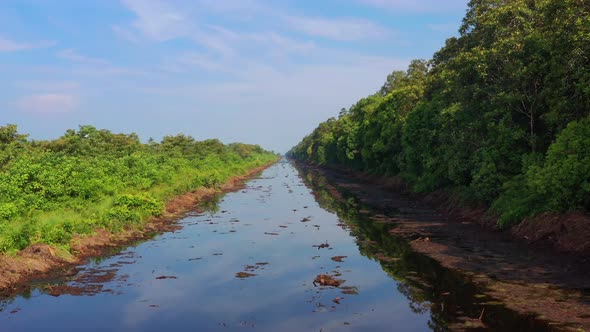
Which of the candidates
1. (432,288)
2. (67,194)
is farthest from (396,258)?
(67,194)

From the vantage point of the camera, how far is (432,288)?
49.7 ft

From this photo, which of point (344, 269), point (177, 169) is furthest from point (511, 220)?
point (177, 169)

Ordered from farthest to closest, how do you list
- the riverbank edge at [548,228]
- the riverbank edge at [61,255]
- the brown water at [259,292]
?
the riverbank edge at [548,228] → the riverbank edge at [61,255] → the brown water at [259,292]

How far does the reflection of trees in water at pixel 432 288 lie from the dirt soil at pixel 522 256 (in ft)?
1.62

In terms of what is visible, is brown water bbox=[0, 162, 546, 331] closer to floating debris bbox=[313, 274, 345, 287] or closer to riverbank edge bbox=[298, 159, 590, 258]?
floating debris bbox=[313, 274, 345, 287]

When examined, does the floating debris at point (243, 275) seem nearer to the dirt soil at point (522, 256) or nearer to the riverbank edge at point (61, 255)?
the riverbank edge at point (61, 255)

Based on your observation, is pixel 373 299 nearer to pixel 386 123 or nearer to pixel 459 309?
pixel 459 309

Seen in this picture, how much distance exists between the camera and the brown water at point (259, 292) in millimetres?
12578

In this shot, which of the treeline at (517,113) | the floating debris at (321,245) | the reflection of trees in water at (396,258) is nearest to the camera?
the reflection of trees in water at (396,258)

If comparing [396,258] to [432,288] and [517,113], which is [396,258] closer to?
[432,288]

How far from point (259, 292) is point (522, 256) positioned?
11.0 meters

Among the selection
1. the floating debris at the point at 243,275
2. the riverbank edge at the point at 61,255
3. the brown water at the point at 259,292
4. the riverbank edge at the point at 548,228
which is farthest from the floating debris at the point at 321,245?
the riverbank edge at the point at 61,255

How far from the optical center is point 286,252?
860 inches

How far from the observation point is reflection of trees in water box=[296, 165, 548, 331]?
12055 millimetres
